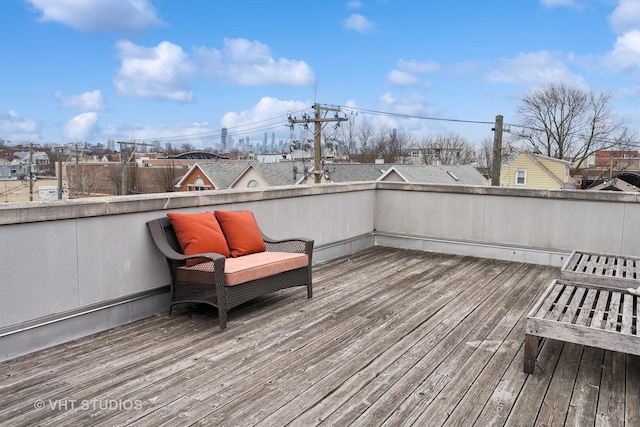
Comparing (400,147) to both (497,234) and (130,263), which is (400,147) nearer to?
(497,234)

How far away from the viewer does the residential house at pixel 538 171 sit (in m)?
27.0

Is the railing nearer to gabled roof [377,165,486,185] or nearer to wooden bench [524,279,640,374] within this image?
wooden bench [524,279,640,374]

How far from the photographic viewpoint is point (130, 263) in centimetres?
367

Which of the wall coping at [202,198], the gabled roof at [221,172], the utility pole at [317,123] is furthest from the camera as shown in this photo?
the gabled roof at [221,172]

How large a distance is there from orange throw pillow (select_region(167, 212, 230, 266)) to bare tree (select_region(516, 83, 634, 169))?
30.7 meters

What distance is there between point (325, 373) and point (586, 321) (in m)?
1.54

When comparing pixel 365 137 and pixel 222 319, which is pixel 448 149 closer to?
pixel 365 137

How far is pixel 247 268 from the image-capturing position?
143 inches

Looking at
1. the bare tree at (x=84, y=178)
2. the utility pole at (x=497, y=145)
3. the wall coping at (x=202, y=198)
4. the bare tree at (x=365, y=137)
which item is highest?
the bare tree at (x=365, y=137)

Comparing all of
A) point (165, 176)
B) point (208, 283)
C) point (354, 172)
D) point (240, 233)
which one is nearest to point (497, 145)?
point (240, 233)

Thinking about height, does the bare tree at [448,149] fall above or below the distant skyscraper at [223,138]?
below

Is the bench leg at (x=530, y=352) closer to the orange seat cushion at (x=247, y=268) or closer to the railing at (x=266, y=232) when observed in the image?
the orange seat cushion at (x=247, y=268)

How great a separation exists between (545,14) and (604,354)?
14267mm

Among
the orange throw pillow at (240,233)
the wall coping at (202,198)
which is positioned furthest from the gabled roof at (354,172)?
the orange throw pillow at (240,233)
